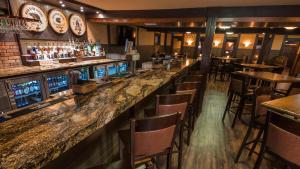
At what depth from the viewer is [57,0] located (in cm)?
346

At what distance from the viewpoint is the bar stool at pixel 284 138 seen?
4.10ft

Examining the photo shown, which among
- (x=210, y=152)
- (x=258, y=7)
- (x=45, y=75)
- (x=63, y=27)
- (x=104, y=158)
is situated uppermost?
(x=258, y=7)

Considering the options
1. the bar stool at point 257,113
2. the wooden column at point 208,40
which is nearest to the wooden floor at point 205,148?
the bar stool at point 257,113

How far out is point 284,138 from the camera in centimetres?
132

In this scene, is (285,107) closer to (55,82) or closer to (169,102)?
(169,102)

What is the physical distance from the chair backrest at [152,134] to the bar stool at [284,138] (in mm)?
963

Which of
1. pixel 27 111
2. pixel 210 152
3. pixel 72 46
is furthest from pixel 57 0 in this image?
pixel 210 152

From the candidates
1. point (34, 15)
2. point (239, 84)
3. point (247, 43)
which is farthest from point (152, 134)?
point (247, 43)

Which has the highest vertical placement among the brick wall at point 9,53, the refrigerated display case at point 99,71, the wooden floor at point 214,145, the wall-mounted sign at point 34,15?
the wall-mounted sign at point 34,15

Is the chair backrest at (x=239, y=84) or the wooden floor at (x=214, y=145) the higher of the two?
the chair backrest at (x=239, y=84)

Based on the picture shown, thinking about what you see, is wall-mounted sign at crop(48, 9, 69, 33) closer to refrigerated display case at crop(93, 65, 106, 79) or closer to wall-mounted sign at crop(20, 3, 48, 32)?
wall-mounted sign at crop(20, 3, 48, 32)

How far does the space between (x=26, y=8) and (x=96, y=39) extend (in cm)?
235

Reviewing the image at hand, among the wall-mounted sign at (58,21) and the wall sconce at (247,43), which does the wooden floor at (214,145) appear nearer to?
the wall-mounted sign at (58,21)

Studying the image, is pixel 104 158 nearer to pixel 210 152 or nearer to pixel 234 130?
pixel 210 152
